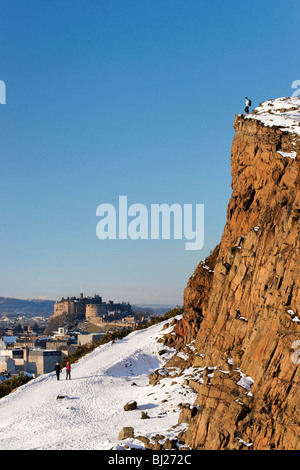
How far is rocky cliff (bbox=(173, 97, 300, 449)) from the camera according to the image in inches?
1060

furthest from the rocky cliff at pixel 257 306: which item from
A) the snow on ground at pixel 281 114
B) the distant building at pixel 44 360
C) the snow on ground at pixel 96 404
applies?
the distant building at pixel 44 360

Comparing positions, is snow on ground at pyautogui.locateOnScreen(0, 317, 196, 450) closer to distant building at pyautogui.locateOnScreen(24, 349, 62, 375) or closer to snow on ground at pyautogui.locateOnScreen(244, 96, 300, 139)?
snow on ground at pyautogui.locateOnScreen(244, 96, 300, 139)

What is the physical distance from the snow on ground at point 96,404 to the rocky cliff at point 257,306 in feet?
9.66

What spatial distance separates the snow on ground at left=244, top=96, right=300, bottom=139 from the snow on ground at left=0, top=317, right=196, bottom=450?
56.0ft

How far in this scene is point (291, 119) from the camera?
37281 mm

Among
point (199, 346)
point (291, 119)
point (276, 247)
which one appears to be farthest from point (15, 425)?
point (291, 119)

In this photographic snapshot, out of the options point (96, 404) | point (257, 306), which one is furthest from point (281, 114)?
point (96, 404)

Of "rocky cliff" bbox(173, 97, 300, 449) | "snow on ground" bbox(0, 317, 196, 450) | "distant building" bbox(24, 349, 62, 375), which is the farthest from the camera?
"distant building" bbox(24, 349, 62, 375)

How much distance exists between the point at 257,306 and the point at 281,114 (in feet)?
46.7

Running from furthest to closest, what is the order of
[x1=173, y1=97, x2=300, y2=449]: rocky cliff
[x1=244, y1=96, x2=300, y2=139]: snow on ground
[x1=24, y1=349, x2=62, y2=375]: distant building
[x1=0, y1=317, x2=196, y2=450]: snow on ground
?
Result: [x1=24, y1=349, x2=62, y2=375]: distant building → [x1=244, y1=96, x2=300, y2=139]: snow on ground → [x1=0, y1=317, x2=196, y2=450]: snow on ground → [x1=173, y1=97, x2=300, y2=449]: rocky cliff

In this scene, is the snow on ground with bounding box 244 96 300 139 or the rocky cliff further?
the snow on ground with bounding box 244 96 300 139

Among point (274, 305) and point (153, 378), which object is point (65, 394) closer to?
point (153, 378)

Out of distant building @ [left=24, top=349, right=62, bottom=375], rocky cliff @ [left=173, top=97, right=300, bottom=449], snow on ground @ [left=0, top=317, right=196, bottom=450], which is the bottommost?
distant building @ [left=24, top=349, right=62, bottom=375]

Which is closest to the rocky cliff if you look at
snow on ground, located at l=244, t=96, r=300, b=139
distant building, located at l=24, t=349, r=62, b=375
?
snow on ground, located at l=244, t=96, r=300, b=139
